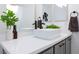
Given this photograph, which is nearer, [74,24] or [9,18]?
[9,18]

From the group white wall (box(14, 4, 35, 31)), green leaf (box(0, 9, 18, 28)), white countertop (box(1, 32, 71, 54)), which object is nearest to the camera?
white countertop (box(1, 32, 71, 54))

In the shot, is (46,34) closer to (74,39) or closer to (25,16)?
(25,16)

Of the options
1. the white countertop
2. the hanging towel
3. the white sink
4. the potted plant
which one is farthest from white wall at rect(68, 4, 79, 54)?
the potted plant

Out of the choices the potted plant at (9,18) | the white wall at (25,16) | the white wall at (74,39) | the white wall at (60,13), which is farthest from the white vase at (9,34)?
the white wall at (74,39)

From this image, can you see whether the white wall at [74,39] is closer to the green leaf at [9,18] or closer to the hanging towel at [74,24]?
the hanging towel at [74,24]

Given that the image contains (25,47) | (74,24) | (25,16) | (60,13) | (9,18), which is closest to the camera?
(25,47)

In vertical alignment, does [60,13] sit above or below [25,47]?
above

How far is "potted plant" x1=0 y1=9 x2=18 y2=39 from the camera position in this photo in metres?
1.69

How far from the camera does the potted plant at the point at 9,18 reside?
1.69m

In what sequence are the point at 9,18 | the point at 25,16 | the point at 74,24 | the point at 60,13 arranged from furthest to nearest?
1. the point at 60,13
2. the point at 74,24
3. the point at 25,16
4. the point at 9,18

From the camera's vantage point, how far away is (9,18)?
173cm

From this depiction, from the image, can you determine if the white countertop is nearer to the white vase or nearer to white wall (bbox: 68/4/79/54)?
the white vase

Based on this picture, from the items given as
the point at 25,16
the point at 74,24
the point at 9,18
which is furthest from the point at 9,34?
the point at 74,24
